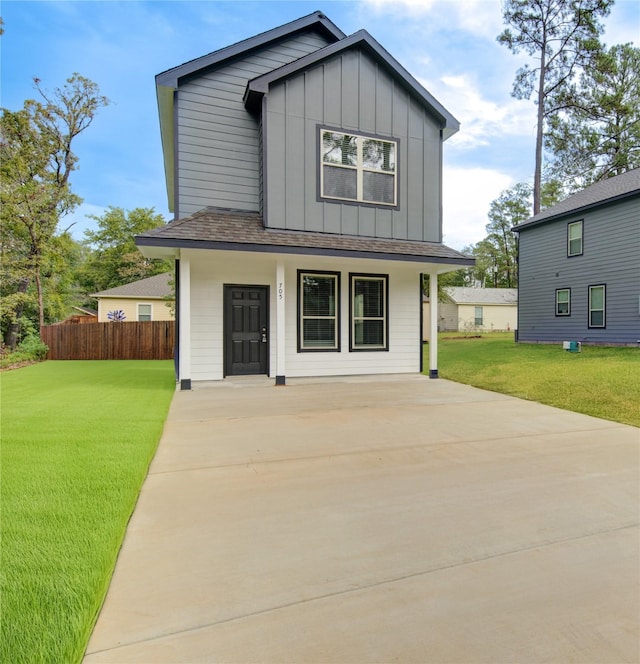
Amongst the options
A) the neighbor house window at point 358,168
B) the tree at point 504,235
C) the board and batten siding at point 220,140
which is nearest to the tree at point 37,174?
the board and batten siding at point 220,140

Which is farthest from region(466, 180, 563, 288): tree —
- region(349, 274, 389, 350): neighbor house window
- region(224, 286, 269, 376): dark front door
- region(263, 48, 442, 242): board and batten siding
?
region(224, 286, 269, 376): dark front door

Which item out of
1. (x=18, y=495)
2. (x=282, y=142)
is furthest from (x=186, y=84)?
(x=18, y=495)

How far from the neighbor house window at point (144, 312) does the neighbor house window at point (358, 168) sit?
737 inches

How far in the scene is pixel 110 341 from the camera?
52.1 feet

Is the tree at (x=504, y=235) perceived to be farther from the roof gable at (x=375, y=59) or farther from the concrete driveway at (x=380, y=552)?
the concrete driveway at (x=380, y=552)

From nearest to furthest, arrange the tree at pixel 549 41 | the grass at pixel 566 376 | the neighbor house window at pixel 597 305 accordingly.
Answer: the grass at pixel 566 376
the neighbor house window at pixel 597 305
the tree at pixel 549 41

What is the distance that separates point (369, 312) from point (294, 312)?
187cm

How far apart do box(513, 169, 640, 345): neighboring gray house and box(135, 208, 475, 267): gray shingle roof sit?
8664 mm

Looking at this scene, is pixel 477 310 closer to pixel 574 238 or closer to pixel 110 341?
pixel 574 238

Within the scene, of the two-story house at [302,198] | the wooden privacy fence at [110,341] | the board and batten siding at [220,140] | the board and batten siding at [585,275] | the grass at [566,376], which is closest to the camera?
the grass at [566,376]

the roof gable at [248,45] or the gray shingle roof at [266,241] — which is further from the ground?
the roof gable at [248,45]

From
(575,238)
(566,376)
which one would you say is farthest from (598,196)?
(566,376)

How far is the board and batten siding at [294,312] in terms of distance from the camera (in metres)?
8.73

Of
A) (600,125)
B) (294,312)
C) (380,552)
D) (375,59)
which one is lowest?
(380,552)
